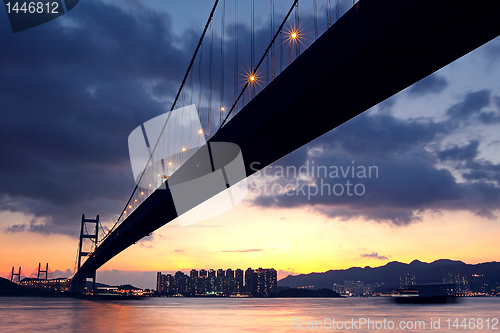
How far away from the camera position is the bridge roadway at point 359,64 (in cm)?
1036

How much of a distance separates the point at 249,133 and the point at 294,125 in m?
2.31

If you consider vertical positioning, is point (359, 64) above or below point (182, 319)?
above

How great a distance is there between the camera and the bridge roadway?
1036 cm

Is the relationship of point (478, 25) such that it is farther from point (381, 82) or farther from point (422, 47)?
point (381, 82)

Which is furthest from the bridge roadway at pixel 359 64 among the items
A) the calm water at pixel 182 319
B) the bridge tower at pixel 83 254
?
the bridge tower at pixel 83 254

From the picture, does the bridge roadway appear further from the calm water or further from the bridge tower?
the bridge tower

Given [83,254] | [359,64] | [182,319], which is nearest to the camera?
[359,64]

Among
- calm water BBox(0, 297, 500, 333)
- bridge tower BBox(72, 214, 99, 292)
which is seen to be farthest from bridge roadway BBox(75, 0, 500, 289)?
bridge tower BBox(72, 214, 99, 292)

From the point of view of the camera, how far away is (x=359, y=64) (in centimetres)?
1252

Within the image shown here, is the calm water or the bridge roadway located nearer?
the bridge roadway

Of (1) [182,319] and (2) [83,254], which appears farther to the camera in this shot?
(2) [83,254]

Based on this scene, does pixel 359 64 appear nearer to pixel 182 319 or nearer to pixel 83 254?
pixel 182 319

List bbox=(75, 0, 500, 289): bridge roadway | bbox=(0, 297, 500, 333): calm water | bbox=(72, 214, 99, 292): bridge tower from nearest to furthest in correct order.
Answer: bbox=(75, 0, 500, 289): bridge roadway → bbox=(0, 297, 500, 333): calm water → bbox=(72, 214, 99, 292): bridge tower

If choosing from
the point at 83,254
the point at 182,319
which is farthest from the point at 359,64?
the point at 83,254
